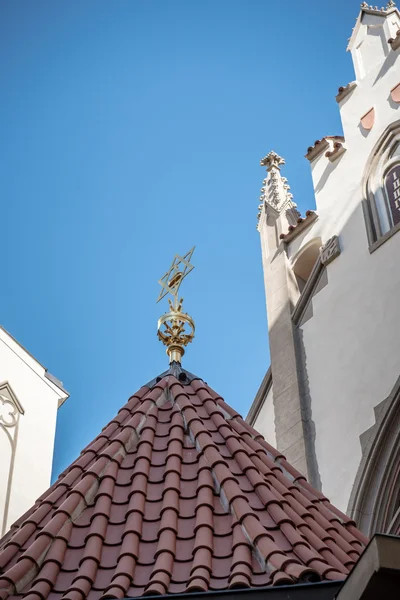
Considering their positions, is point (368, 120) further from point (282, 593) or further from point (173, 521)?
point (282, 593)

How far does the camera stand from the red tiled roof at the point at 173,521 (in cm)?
634

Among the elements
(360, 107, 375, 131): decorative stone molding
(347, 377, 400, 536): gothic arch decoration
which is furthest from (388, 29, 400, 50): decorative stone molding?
(347, 377, 400, 536): gothic arch decoration

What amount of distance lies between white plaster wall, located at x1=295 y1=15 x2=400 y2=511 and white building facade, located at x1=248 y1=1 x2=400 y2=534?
0.02 m

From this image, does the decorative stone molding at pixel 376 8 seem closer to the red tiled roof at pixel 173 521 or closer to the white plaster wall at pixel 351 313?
the white plaster wall at pixel 351 313

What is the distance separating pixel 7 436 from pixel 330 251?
553 cm

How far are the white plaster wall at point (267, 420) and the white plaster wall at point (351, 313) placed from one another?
108 centimetres

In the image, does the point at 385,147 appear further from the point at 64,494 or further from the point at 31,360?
the point at 64,494

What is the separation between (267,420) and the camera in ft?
49.4

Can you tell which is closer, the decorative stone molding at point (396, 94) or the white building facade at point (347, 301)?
the white building facade at point (347, 301)

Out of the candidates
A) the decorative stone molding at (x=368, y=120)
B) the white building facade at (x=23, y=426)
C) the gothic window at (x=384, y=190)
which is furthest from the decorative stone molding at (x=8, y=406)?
the decorative stone molding at (x=368, y=120)

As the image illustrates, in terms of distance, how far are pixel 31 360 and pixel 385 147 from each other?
6.47m

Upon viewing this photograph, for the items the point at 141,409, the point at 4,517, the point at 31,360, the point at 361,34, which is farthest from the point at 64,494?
the point at 361,34

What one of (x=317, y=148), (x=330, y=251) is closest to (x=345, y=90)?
(x=317, y=148)

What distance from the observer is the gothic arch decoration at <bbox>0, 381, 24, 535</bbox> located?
14133 mm
